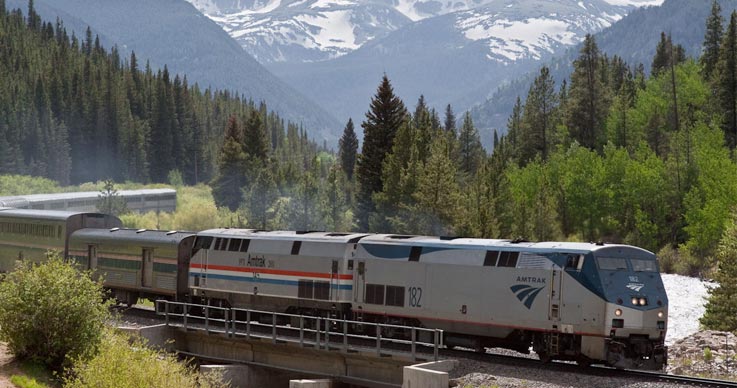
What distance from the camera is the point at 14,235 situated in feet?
202

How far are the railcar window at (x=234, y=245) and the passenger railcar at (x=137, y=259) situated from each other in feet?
11.2

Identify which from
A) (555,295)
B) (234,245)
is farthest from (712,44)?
(555,295)

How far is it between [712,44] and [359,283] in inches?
4085

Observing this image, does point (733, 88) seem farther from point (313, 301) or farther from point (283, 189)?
point (313, 301)

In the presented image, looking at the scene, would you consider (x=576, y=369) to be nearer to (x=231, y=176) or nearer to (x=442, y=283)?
(x=442, y=283)

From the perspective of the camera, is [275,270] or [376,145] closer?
[275,270]

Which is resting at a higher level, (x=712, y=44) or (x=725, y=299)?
(x=712, y=44)

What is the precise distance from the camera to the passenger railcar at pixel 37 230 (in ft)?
188

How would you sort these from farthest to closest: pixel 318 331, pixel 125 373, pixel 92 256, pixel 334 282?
pixel 92 256 → pixel 334 282 → pixel 318 331 → pixel 125 373

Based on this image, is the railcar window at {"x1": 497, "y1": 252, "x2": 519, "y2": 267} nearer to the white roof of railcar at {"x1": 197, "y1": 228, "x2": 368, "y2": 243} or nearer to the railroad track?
the railroad track

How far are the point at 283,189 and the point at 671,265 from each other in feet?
194

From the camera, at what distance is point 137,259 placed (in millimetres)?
52094

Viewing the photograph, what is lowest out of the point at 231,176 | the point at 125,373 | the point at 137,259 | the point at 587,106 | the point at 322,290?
the point at 125,373

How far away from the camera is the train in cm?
3453
